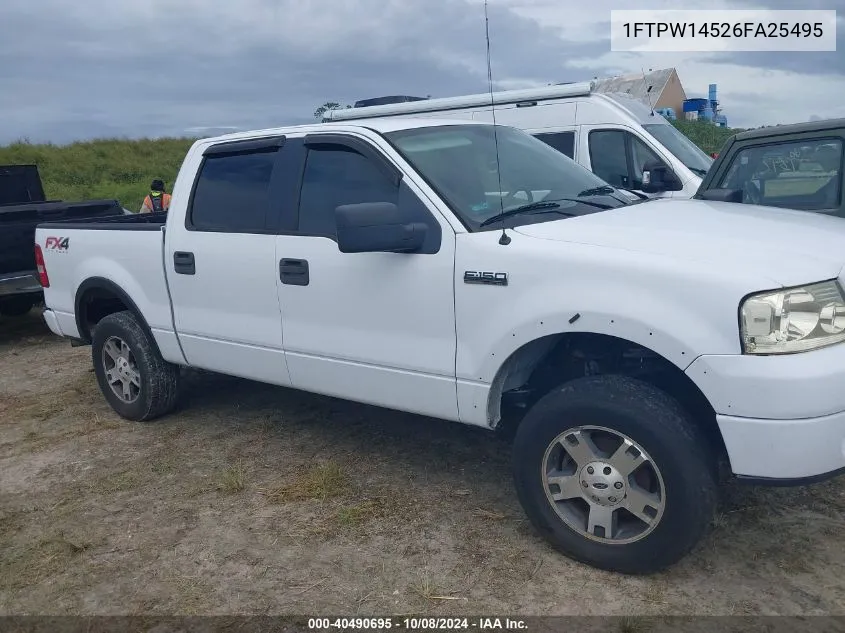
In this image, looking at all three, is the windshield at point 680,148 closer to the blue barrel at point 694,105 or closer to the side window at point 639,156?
the side window at point 639,156

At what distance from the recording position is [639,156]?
8391mm

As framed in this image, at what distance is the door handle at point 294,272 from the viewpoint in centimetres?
414

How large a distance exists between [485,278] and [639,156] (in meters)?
5.57

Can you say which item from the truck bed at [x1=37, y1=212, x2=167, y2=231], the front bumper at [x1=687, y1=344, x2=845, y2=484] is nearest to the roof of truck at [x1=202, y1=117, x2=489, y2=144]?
the truck bed at [x1=37, y1=212, x2=167, y2=231]

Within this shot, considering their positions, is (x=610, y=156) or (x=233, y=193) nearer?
(x=233, y=193)

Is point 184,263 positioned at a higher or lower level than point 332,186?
lower

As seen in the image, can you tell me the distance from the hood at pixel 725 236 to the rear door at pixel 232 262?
1593 mm

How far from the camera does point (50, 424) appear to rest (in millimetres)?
5773

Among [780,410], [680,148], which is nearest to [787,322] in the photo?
[780,410]

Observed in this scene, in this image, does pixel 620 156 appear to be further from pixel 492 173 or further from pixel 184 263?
A: pixel 184 263

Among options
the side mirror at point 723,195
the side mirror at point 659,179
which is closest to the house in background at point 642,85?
the side mirror at point 659,179

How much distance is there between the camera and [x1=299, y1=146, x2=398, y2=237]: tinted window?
13.2 ft

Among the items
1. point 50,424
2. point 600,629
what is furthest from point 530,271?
point 50,424

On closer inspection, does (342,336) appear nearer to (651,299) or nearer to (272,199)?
(272,199)
